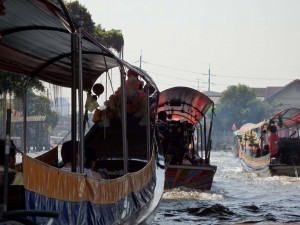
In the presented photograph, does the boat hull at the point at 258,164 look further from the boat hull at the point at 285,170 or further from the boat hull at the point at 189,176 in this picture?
the boat hull at the point at 189,176

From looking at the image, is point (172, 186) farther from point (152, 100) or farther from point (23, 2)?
point (23, 2)

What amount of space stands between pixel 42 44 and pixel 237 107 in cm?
7519

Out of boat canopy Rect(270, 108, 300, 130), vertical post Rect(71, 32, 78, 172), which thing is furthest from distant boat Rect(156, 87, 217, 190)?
vertical post Rect(71, 32, 78, 172)

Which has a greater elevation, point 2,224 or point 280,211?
point 2,224

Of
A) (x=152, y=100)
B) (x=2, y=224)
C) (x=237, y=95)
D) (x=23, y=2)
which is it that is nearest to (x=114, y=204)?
(x=23, y=2)

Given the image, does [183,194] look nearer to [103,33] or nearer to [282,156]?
[282,156]

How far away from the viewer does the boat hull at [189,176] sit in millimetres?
13930

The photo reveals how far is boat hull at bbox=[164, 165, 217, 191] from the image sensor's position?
13930 millimetres

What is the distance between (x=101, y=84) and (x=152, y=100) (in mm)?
1478

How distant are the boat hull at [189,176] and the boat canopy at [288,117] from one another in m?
7.63

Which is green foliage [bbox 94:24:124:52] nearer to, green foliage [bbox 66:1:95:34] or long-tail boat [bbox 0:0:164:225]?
green foliage [bbox 66:1:95:34]

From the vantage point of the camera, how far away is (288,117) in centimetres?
2317

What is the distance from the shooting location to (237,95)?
8169 centimetres

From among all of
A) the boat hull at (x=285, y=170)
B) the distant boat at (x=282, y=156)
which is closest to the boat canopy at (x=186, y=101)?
the boat hull at (x=285, y=170)
